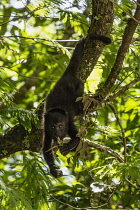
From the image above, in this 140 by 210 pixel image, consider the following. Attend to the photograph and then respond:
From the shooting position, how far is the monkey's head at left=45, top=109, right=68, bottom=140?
3.89 metres

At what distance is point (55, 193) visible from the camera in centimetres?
468

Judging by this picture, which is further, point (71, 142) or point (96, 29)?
point (71, 142)

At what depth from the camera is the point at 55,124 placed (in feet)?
12.8

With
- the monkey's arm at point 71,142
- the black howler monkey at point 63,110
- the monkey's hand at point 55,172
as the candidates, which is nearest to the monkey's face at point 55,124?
the black howler monkey at point 63,110

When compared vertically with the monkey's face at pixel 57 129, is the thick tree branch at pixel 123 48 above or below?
above

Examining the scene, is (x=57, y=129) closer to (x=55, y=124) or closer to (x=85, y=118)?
(x=55, y=124)

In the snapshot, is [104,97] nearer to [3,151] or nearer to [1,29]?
→ [3,151]

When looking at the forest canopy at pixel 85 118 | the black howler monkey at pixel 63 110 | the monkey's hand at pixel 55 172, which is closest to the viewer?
the forest canopy at pixel 85 118

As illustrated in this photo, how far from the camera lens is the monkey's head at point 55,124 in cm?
389

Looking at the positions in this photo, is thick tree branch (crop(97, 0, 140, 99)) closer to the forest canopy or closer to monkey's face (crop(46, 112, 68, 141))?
the forest canopy

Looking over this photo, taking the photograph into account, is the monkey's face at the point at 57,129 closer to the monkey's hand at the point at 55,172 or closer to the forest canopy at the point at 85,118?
the forest canopy at the point at 85,118

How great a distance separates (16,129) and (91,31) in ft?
3.92

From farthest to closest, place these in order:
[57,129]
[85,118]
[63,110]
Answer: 1. [63,110]
2. [57,129]
3. [85,118]

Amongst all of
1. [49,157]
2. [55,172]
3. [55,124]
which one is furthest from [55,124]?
[55,172]
